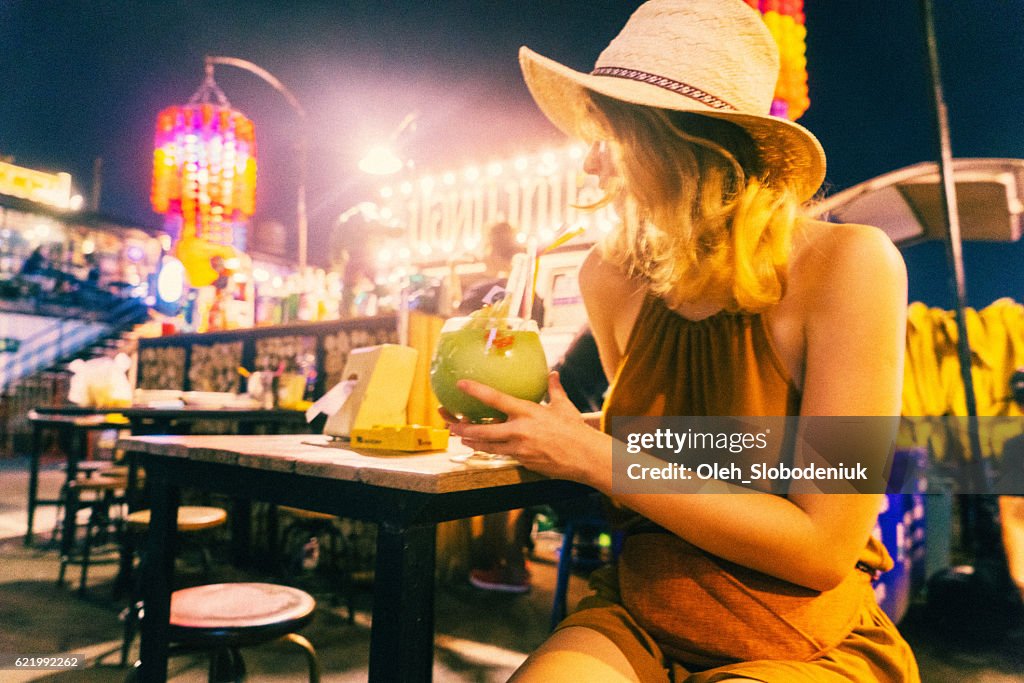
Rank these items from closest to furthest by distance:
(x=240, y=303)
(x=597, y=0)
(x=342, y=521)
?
(x=342, y=521) → (x=240, y=303) → (x=597, y=0)

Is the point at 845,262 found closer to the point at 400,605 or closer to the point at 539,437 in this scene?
the point at 539,437

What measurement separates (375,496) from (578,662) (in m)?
0.38

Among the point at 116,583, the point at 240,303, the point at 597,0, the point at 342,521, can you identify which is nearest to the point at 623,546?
the point at 342,521

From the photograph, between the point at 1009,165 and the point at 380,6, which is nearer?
the point at 1009,165

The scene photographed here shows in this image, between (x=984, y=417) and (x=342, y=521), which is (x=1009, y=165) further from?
(x=342, y=521)

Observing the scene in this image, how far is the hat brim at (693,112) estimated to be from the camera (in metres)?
0.98

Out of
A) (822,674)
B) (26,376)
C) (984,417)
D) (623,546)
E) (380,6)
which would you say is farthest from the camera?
(26,376)

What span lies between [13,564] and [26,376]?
42.4 ft

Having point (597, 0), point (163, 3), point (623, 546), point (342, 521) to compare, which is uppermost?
point (163, 3)

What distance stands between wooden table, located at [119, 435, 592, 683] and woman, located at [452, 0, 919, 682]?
0.10m

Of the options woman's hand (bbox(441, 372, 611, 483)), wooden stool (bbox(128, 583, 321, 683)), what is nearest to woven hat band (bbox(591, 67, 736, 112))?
woman's hand (bbox(441, 372, 611, 483))

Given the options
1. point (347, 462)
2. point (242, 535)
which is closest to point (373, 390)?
point (347, 462)

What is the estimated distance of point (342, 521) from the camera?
4.04 metres

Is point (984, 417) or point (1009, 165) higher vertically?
point (1009, 165)
